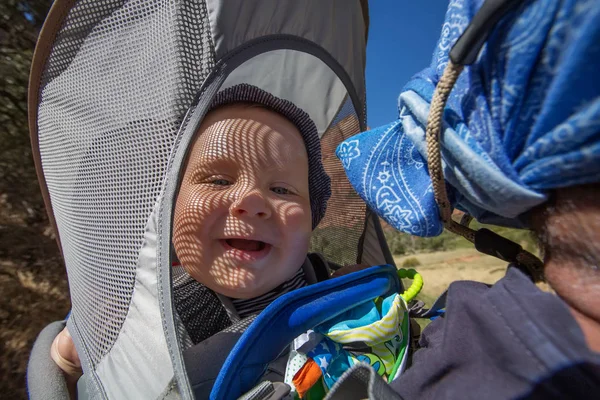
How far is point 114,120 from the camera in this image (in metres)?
0.74

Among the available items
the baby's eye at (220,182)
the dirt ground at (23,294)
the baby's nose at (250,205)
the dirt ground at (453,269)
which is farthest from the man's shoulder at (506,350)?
the dirt ground at (453,269)

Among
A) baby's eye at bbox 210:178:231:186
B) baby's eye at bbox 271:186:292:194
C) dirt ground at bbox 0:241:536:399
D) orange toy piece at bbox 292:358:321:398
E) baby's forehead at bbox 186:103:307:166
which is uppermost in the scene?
baby's forehead at bbox 186:103:307:166

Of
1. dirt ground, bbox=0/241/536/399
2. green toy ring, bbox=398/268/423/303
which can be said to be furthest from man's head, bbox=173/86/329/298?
dirt ground, bbox=0/241/536/399

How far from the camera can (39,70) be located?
33.1 inches

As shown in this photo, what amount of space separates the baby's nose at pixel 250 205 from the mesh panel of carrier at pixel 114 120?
250mm

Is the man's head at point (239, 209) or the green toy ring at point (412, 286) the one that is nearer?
the man's head at point (239, 209)

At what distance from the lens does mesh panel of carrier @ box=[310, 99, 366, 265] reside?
56.2 inches

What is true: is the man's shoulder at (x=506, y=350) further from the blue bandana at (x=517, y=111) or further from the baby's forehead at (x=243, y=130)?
the baby's forehead at (x=243, y=130)

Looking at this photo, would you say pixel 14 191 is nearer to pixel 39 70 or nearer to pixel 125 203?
pixel 39 70

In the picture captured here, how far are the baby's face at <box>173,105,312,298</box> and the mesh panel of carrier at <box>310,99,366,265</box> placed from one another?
1.49 ft

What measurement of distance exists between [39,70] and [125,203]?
1.50 ft

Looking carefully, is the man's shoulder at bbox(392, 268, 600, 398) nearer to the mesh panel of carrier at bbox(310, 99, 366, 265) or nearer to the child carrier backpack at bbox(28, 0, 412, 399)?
the child carrier backpack at bbox(28, 0, 412, 399)

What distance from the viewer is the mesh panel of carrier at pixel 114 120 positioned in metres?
0.68

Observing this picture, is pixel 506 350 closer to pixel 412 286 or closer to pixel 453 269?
pixel 412 286
